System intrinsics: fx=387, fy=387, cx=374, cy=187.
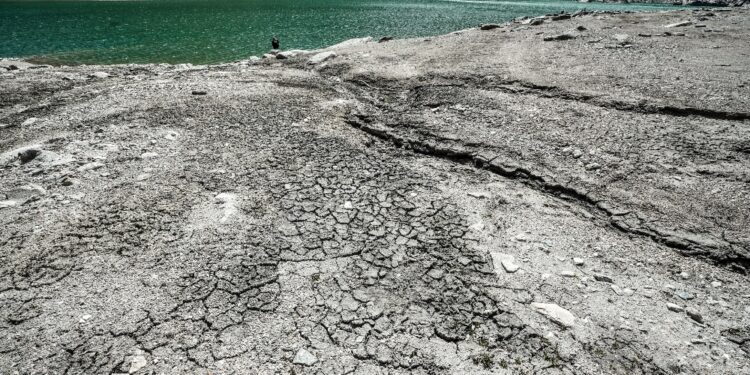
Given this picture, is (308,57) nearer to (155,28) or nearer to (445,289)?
(445,289)

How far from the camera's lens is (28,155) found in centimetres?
649

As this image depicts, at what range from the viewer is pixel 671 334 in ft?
11.9

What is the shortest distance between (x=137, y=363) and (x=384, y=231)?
114 inches

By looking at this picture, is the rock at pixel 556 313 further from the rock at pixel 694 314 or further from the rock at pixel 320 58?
the rock at pixel 320 58

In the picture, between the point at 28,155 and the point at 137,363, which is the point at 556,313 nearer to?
the point at 137,363

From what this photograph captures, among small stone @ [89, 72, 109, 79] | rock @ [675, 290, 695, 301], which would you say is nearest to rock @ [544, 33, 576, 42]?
rock @ [675, 290, 695, 301]

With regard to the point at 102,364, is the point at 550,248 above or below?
above

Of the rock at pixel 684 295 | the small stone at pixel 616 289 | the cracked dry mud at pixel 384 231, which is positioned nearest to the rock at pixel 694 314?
the cracked dry mud at pixel 384 231

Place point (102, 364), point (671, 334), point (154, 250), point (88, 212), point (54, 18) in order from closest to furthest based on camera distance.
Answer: point (102, 364), point (671, 334), point (154, 250), point (88, 212), point (54, 18)

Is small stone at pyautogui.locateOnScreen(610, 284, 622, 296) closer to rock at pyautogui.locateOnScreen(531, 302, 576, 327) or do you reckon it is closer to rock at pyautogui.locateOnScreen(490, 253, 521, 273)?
rock at pyautogui.locateOnScreen(531, 302, 576, 327)

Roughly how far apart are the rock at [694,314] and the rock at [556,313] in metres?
1.17

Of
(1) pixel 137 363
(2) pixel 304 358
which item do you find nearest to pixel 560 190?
(2) pixel 304 358

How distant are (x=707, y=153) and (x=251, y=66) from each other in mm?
12777

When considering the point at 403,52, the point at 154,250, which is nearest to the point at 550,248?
the point at 154,250
